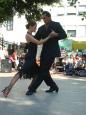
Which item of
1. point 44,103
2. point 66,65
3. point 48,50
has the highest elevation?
point 48,50

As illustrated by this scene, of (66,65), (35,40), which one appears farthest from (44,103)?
(66,65)

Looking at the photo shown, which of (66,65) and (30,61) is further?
(66,65)

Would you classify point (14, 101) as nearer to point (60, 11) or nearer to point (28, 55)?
point (28, 55)

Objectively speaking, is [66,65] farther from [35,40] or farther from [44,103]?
[44,103]

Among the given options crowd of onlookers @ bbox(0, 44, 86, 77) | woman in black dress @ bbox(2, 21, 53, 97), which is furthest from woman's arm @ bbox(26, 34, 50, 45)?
crowd of onlookers @ bbox(0, 44, 86, 77)

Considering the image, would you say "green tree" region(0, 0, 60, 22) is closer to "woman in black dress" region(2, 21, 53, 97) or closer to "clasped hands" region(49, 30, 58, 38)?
"woman in black dress" region(2, 21, 53, 97)

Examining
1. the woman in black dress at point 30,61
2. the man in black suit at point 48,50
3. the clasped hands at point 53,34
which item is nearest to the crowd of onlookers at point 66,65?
the man in black suit at point 48,50

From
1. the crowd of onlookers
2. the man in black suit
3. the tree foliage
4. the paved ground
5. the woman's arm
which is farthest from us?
the crowd of onlookers

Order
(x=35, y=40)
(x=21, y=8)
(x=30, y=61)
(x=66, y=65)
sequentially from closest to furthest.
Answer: (x=35, y=40)
(x=30, y=61)
(x=21, y=8)
(x=66, y=65)

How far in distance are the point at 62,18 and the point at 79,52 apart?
2917 cm

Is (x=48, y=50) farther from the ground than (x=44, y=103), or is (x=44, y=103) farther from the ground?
(x=48, y=50)

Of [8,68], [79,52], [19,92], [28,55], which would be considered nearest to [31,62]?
[28,55]

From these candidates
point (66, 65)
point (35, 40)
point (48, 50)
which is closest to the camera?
point (35, 40)

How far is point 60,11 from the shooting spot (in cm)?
6881
